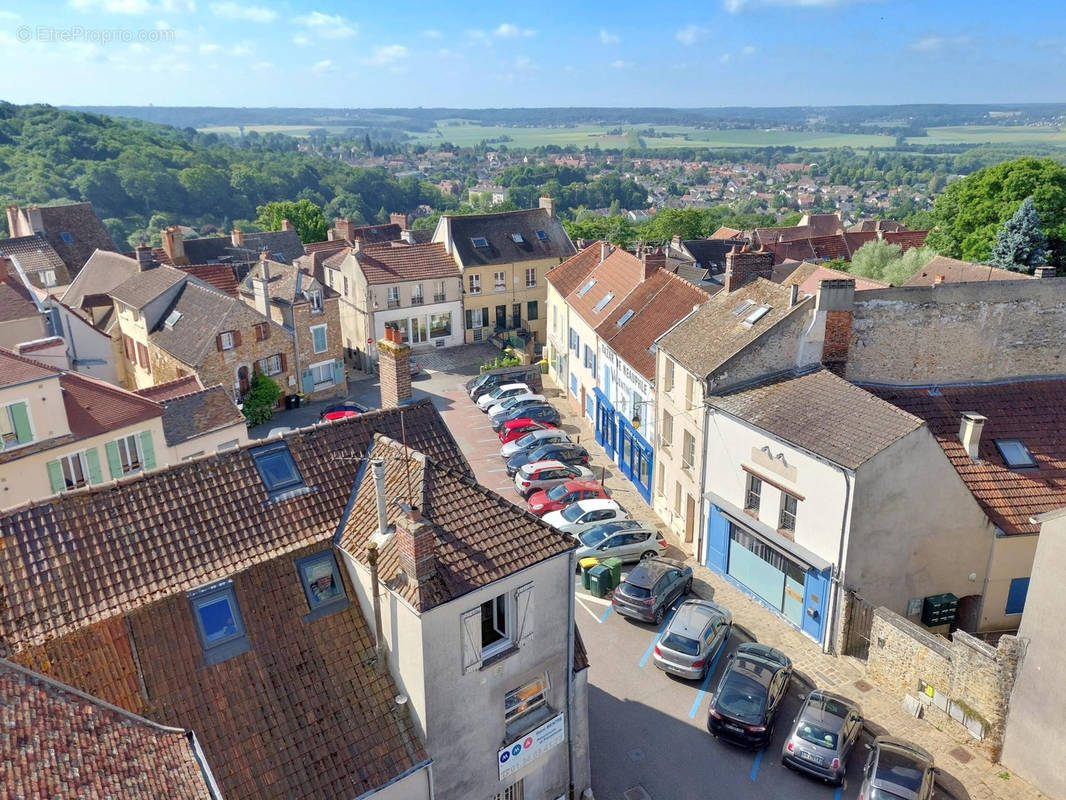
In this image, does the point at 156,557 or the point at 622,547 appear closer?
the point at 156,557

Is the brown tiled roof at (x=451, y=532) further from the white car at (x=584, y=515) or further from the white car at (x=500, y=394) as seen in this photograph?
the white car at (x=500, y=394)

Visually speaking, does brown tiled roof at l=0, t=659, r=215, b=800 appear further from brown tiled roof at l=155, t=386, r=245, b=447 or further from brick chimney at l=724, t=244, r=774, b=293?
brick chimney at l=724, t=244, r=774, b=293

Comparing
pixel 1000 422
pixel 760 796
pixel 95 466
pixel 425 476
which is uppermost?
pixel 425 476

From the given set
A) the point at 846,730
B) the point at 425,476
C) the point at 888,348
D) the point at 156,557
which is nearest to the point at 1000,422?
the point at 888,348

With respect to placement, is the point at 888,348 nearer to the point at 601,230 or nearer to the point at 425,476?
the point at 425,476

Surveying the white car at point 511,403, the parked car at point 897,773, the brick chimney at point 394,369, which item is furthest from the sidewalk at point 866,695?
the white car at point 511,403


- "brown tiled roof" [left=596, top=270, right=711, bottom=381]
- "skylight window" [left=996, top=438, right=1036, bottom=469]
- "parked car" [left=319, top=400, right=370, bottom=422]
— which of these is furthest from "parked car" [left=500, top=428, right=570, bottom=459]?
"skylight window" [left=996, top=438, right=1036, bottom=469]
